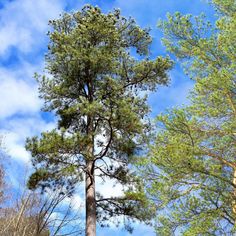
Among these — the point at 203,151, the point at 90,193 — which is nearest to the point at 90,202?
the point at 90,193

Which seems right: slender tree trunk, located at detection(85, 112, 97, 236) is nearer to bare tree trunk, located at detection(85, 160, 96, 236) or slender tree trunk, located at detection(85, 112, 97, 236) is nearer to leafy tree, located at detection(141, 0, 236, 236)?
bare tree trunk, located at detection(85, 160, 96, 236)

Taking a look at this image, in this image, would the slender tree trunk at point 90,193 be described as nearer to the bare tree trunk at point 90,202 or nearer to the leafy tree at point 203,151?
the bare tree trunk at point 90,202

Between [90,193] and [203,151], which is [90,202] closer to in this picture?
[90,193]

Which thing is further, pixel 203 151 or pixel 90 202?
pixel 90 202

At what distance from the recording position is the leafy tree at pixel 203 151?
791 cm

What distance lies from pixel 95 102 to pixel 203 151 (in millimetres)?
3304

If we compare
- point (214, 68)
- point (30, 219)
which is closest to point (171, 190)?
point (214, 68)

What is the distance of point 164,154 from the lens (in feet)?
26.2

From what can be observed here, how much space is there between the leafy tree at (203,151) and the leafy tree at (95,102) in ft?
6.92

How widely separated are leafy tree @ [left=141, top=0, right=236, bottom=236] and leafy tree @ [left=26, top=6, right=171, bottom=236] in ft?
6.92

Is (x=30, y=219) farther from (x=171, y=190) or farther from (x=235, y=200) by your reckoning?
(x=235, y=200)

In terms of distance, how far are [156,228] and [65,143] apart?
3109 millimetres

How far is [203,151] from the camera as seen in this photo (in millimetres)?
8414

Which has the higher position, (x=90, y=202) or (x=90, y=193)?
(x=90, y=193)
